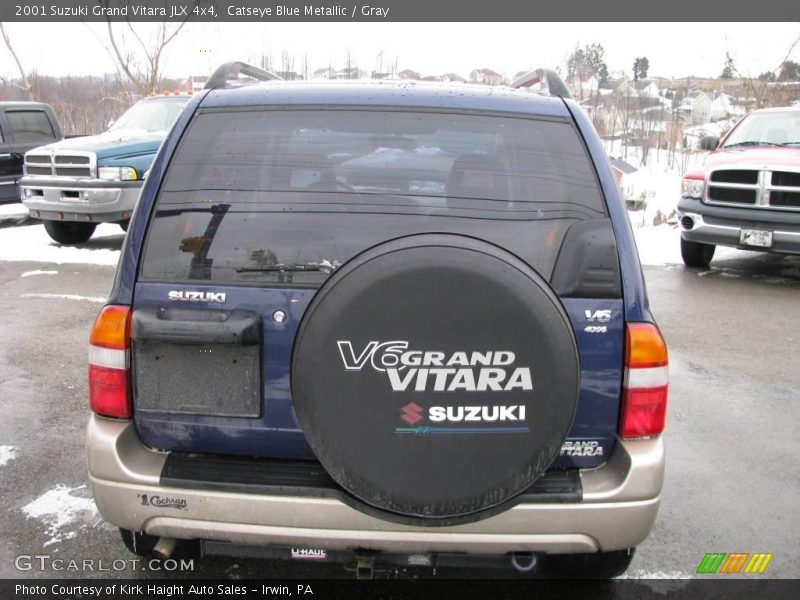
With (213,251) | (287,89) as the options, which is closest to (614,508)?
(213,251)

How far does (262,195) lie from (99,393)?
84 centimetres

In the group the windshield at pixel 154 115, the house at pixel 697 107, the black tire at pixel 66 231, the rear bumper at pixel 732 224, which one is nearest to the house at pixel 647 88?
the house at pixel 697 107

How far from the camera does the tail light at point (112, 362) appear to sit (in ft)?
7.45

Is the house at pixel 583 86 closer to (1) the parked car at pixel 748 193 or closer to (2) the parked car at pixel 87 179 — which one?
(1) the parked car at pixel 748 193

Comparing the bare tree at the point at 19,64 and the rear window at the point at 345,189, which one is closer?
the rear window at the point at 345,189

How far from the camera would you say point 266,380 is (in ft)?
7.36

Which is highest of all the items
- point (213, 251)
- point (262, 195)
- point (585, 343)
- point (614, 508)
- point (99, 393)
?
point (262, 195)

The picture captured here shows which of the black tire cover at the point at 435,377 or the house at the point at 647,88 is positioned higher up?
the house at the point at 647,88

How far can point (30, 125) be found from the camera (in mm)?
12617

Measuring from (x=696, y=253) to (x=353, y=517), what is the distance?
8.20 m

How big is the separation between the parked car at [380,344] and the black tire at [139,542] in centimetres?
35

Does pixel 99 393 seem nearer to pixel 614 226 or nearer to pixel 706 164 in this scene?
pixel 614 226

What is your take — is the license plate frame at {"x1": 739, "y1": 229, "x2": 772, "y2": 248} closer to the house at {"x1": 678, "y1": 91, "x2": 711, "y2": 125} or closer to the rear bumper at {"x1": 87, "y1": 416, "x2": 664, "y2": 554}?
the rear bumper at {"x1": 87, "y1": 416, "x2": 664, "y2": 554}

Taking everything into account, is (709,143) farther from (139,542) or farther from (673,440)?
(139,542)
